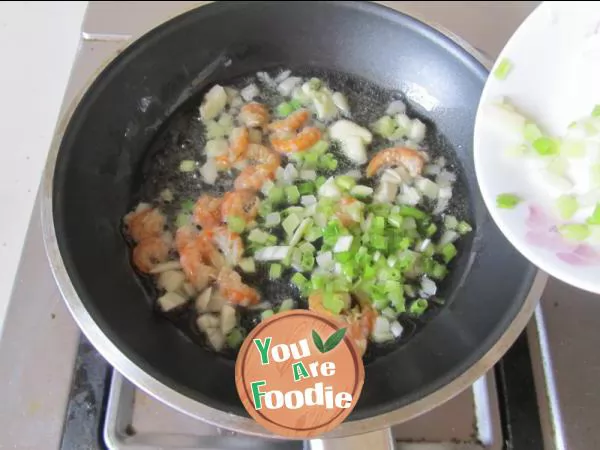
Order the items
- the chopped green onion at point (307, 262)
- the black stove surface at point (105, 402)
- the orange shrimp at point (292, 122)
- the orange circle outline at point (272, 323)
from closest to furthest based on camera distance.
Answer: the orange circle outline at point (272, 323) < the black stove surface at point (105, 402) < the chopped green onion at point (307, 262) < the orange shrimp at point (292, 122)

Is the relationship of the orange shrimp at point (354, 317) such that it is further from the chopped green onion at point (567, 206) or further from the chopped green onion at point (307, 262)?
the chopped green onion at point (567, 206)

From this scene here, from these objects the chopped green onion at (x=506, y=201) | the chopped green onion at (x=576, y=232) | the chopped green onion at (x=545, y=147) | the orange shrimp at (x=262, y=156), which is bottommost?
the orange shrimp at (x=262, y=156)

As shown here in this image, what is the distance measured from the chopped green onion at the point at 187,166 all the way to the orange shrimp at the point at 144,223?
0.29 ft

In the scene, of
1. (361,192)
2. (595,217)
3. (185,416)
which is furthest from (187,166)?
(595,217)

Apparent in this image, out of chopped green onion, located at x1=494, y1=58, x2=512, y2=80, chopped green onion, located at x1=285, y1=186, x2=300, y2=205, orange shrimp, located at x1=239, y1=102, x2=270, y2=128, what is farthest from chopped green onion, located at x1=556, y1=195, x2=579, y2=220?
orange shrimp, located at x1=239, y1=102, x2=270, y2=128

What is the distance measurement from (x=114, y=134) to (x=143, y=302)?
0.26 metres

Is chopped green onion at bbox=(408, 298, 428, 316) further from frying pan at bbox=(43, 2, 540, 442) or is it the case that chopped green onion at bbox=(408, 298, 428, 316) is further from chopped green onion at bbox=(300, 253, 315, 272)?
chopped green onion at bbox=(300, 253, 315, 272)

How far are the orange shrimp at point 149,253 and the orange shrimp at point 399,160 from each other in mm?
338

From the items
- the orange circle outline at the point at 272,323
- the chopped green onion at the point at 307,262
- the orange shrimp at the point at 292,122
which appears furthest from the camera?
the orange shrimp at the point at 292,122

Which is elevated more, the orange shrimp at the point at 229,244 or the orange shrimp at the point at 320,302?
the orange shrimp at the point at 320,302

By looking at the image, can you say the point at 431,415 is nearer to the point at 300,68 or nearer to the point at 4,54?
the point at 300,68

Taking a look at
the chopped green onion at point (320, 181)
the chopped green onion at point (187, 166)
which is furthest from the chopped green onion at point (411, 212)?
the chopped green onion at point (187, 166)

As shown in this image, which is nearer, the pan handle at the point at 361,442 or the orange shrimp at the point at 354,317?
the pan handle at the point at 361,442

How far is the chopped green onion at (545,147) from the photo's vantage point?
2.53 ft
